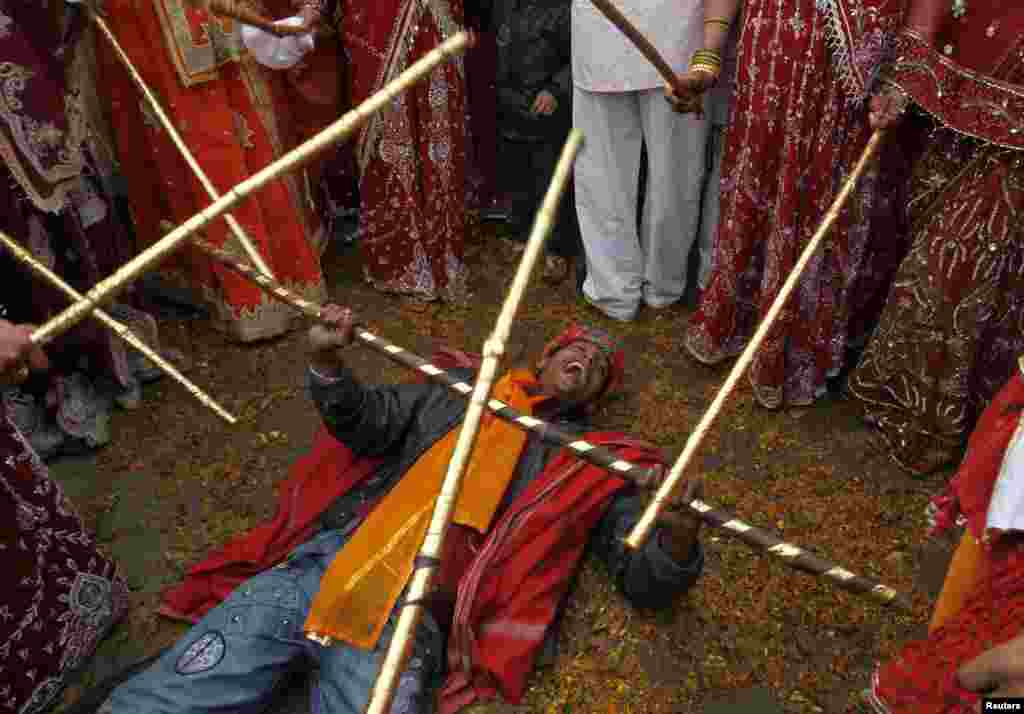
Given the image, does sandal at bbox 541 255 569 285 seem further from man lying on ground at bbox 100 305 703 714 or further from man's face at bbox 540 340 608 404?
man lying on ground at bbox 100 305 703 714

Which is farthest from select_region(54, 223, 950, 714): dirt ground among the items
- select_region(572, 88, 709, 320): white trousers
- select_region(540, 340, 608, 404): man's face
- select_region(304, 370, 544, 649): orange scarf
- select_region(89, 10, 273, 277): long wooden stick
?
select_region(89, 10, 273, 277): long wooden stick

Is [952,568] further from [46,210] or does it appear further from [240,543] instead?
[46,210]

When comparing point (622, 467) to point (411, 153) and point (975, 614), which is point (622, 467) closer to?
point (975, 614)

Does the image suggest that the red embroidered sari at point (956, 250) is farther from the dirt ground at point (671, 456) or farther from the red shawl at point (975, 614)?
the red shawl at point (975, 614)

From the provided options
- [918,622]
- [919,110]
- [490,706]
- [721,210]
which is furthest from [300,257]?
[918,622]

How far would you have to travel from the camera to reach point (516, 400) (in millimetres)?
2678

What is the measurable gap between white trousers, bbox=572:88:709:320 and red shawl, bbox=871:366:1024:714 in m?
2.07

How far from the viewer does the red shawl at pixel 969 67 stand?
96.8 inches

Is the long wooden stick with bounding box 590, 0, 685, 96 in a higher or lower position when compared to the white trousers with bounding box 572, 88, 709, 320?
higher

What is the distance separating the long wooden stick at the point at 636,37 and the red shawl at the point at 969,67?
2.43 ft

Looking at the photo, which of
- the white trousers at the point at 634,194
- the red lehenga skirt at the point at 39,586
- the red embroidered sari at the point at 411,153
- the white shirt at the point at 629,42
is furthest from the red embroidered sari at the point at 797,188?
the red lehenga skirt at the point at 39,586

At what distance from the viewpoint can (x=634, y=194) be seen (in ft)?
12.9

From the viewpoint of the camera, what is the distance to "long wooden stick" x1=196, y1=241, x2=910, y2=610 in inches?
70.5

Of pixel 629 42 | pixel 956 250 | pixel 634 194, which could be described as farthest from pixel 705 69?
pixel 956 250
